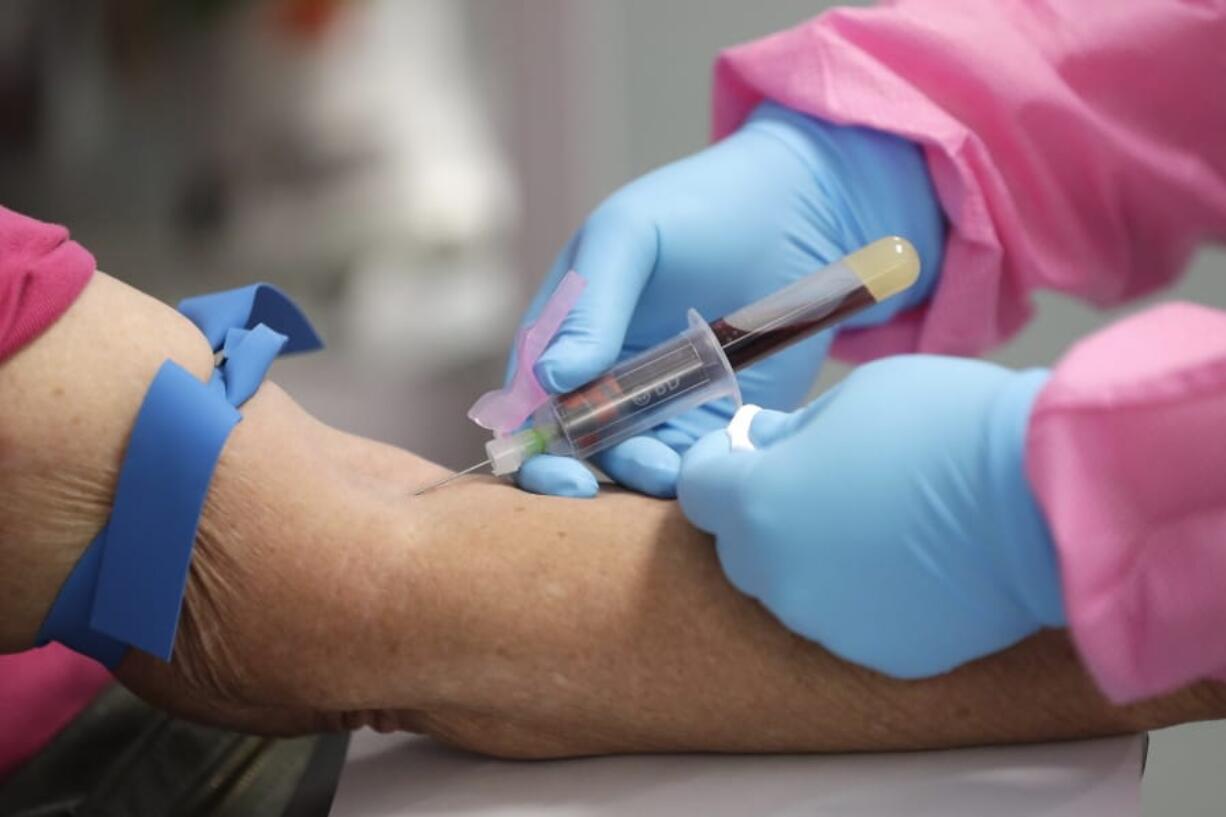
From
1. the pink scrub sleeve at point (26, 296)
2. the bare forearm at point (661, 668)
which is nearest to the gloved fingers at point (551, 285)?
the bare forearm at point (661, 668)

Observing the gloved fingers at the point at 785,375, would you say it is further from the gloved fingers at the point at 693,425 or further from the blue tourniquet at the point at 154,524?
the blue tourniquet at the point at 154,524

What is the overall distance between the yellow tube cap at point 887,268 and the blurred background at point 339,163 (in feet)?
3.80

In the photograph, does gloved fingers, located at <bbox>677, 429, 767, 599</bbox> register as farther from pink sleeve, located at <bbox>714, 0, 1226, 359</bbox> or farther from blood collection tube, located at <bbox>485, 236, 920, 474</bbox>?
pink sleeve, located at <bbox>714, 0, 1226, 359</bbox>

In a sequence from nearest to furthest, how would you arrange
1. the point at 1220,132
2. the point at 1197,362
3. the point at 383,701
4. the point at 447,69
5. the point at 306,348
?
the point at 1197,362 → the point at 383,701 → the point at 306,348 → the point at 1220,132 → the point at 447,69

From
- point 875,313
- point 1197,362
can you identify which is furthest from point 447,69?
point 1197,362

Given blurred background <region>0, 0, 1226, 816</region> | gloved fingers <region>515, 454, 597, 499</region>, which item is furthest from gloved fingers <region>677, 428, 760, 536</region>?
blurred background <region>0, 0, 1226, 816</region>

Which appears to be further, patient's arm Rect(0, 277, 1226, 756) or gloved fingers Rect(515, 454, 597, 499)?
gloved fingers Rect(515, 454, 597, 499)

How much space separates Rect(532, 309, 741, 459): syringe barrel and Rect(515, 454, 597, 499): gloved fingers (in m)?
0.03

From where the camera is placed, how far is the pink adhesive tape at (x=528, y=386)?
87 centimetres

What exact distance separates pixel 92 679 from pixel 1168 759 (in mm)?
918

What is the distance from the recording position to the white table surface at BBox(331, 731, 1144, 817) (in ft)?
2.26

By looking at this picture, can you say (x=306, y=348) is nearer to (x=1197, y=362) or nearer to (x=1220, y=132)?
(x=1197, y=362)

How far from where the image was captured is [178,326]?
0.80 meters

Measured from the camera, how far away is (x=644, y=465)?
86 centimetres
